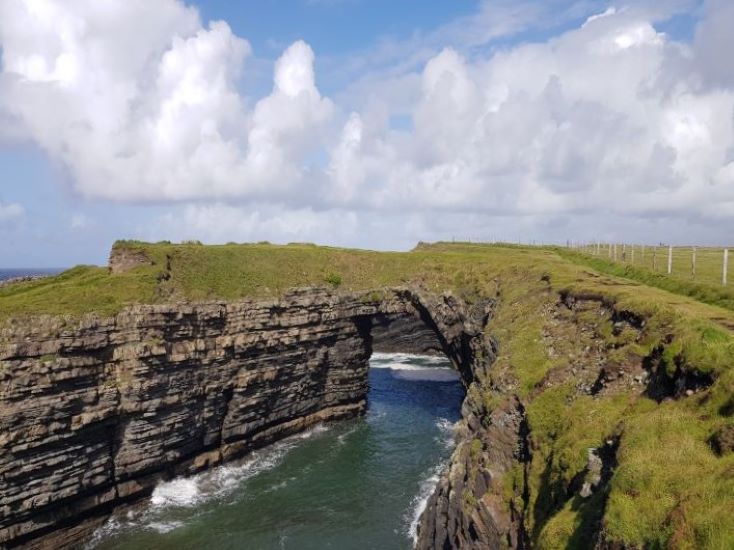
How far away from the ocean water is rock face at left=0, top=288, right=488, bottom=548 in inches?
98.7

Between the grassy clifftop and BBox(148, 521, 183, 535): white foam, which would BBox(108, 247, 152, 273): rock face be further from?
BBox(148, 521, 183, 535): white foam

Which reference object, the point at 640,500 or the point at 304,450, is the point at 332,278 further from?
the point at 640,500

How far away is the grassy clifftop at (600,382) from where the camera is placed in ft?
45.4

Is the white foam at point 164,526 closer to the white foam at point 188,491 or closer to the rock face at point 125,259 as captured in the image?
the white foam at point 188,491

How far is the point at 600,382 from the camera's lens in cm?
2497

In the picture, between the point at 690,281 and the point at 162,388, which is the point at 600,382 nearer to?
the point at 690,281

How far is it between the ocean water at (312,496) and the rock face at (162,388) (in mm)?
2508

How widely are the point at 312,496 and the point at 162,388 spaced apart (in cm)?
1573

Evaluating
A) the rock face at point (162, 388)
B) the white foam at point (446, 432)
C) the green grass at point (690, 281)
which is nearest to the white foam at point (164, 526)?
the rock face at point (162, 388)

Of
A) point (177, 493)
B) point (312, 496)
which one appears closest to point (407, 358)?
point (312, 496)

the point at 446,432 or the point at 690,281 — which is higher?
the point at 690,281

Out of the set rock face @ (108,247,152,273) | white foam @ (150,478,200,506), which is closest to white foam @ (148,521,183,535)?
white foam @ (150,478,200,506)

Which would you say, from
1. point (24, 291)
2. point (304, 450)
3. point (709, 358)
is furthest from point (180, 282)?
point (709, 358)

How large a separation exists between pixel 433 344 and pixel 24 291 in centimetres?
6378
